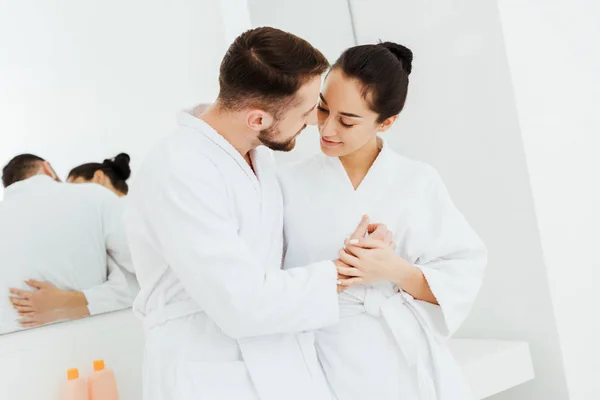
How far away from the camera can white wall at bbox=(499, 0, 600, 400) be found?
219 centimetres

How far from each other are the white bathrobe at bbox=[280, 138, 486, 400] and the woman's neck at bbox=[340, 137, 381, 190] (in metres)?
0.04

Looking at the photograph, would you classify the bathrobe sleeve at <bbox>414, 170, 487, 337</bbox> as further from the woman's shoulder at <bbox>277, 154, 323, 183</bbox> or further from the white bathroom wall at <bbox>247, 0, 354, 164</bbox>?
the white bathroom wall at <bbox>247, 0, 354, 164</bbox>

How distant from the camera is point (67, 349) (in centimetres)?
192

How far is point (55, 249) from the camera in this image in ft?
6.40

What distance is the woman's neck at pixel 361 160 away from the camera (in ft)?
5.66

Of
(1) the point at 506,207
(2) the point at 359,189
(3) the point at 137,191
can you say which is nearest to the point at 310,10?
(1) the point at 506,207

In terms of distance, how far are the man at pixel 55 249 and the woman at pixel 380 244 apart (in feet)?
2.30

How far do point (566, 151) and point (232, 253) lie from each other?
4.88ft

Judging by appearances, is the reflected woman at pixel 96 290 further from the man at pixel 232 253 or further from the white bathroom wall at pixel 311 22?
the white bathroom wall at pixel 311 22

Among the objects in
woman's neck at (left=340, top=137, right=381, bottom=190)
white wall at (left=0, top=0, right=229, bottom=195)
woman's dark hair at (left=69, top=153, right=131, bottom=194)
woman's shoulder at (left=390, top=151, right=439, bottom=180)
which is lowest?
woman's shoulder at (left=390, top=151, right=439, bottom=180)

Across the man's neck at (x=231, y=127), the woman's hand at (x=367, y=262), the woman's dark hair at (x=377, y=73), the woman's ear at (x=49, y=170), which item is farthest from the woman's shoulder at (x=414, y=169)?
the woman's ear at (x=49, y=170)

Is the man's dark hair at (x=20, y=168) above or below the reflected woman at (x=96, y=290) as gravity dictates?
above

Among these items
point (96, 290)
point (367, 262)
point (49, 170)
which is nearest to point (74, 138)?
point (49, 170)

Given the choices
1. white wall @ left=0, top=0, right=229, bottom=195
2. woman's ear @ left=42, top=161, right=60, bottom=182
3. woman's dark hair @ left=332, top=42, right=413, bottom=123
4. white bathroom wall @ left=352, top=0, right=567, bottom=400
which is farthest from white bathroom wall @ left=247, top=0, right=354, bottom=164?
woman's dark hair @ left=332, top=42, right=413, bottom=123
